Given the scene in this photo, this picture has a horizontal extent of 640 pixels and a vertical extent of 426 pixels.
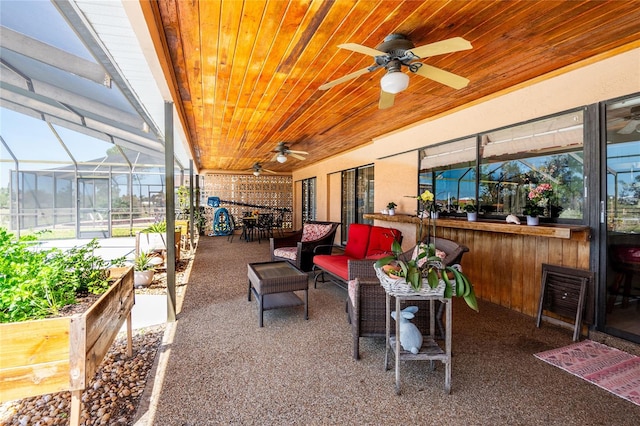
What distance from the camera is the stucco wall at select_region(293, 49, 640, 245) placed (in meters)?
2.58

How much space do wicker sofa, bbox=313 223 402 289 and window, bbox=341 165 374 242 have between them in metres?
2.08

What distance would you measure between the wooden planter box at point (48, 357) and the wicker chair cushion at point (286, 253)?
331 centimetres

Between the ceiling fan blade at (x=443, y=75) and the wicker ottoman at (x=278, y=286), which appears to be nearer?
the ceiling fan blade at (x=443, y=75)

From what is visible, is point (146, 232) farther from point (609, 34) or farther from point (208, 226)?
point (609, 34)

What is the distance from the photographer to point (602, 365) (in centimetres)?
227

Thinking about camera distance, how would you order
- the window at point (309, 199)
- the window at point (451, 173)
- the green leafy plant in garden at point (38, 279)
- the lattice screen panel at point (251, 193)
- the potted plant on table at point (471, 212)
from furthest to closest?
the lattice screen panel at point (251, 193) < the window at point (309, 199) < the window at point (451, 173) < the potted plant on table at point (471, 212) < the green leafy plant in garden at point (38, 279)

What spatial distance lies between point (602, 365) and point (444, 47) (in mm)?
2700

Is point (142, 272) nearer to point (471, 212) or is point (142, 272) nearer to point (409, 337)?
point (409, 337)

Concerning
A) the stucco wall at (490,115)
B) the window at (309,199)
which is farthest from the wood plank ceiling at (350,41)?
the window at (309,199)

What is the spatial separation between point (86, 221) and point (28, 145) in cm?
355

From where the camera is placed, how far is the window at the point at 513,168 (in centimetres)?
295

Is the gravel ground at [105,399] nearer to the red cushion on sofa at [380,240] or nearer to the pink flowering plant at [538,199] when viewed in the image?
the red cushion on sofa at [380,240]

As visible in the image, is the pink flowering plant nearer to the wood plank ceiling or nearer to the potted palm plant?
the wood plank ceiling

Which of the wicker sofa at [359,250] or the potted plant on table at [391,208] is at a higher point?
the potted plant on table at [391,208]
